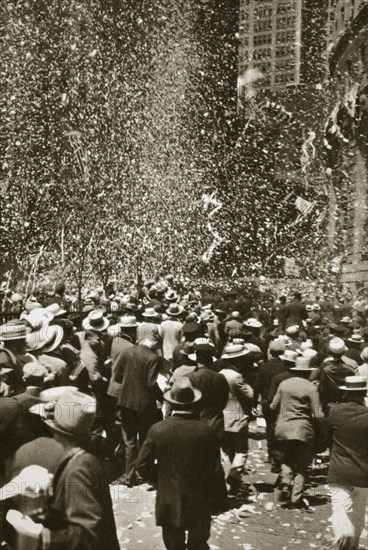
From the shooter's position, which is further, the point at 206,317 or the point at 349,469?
the point at 206,317

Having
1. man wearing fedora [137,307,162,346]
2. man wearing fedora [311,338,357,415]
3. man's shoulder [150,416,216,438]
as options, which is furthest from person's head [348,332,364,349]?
man's shoulder [150,416,216,438]

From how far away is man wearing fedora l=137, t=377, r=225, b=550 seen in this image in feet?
17.3

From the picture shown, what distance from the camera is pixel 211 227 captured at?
162 ft

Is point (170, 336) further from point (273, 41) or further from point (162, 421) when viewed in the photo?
point (273, 41)

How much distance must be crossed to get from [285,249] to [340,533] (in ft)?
145

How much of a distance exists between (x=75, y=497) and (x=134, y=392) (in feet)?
16.5

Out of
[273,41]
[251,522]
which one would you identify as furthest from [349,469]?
[273,41]

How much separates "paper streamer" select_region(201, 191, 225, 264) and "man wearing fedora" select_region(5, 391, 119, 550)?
139ft

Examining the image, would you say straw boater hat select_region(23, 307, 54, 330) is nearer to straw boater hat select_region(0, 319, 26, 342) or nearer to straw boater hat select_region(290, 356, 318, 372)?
straw boater hat select_region(0, 319, 26, 342)

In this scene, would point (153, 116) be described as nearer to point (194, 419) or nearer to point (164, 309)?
point (164, 309)

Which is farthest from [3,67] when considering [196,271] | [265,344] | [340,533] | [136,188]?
[340,533]

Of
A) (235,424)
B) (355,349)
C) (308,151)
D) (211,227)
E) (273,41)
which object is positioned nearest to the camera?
(235,424)

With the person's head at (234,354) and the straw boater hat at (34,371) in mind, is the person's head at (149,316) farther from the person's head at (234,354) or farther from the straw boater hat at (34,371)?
the straw boater hat at (34,371)

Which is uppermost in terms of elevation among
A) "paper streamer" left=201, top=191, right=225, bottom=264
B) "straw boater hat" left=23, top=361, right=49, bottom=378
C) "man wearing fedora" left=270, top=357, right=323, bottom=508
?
"paper streamer" left=201, top=191, right=225, bottom=264
